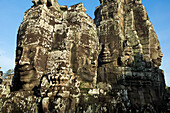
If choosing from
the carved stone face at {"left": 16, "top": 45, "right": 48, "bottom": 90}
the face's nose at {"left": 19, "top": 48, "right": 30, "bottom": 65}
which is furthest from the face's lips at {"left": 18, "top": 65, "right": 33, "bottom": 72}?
the face's nose at {"left": 19, "top": 48, "right": 30, "bottom": 65}

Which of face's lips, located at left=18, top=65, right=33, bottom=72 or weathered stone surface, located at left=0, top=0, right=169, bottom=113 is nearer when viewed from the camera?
weathered stone surface, located at left=0, top=0, right=169, bottom=113

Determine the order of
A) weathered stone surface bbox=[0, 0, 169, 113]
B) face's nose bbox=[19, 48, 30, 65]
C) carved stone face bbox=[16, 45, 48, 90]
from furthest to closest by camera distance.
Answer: face's nose bbox=[19, 48, 30, 65] → carved stone face bbox=[16, 45, 48, 90] → weathered stone surface bbox=[0, 0, 169, 113]

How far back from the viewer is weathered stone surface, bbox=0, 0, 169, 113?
5.50 metres

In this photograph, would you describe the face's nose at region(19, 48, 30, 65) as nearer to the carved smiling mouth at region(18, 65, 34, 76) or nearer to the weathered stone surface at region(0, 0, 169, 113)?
the weathered stone surface at region(0, 0, 169, 113)

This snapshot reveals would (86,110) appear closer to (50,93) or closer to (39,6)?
(50,93)

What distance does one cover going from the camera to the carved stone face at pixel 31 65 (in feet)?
21.8

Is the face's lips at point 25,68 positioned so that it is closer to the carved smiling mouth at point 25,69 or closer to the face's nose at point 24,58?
the carved smiling mouth at point 25,69

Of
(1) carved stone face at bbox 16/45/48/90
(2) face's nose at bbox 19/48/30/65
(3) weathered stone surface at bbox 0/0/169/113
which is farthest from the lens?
(2) face's nose at bbox 19/48/30/65

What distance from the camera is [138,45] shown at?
35.8ft

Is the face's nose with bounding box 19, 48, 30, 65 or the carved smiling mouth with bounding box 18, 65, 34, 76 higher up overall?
the face's nose with bounding box 19, 48, 30, 65

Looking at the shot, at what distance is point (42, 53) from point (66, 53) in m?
1.27

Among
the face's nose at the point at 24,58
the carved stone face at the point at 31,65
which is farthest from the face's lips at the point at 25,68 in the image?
the face's nose at the point at 24,58

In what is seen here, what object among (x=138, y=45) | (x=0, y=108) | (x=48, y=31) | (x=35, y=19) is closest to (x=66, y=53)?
(x=48, y=31)

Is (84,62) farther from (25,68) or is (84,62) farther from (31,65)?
(25,68)
